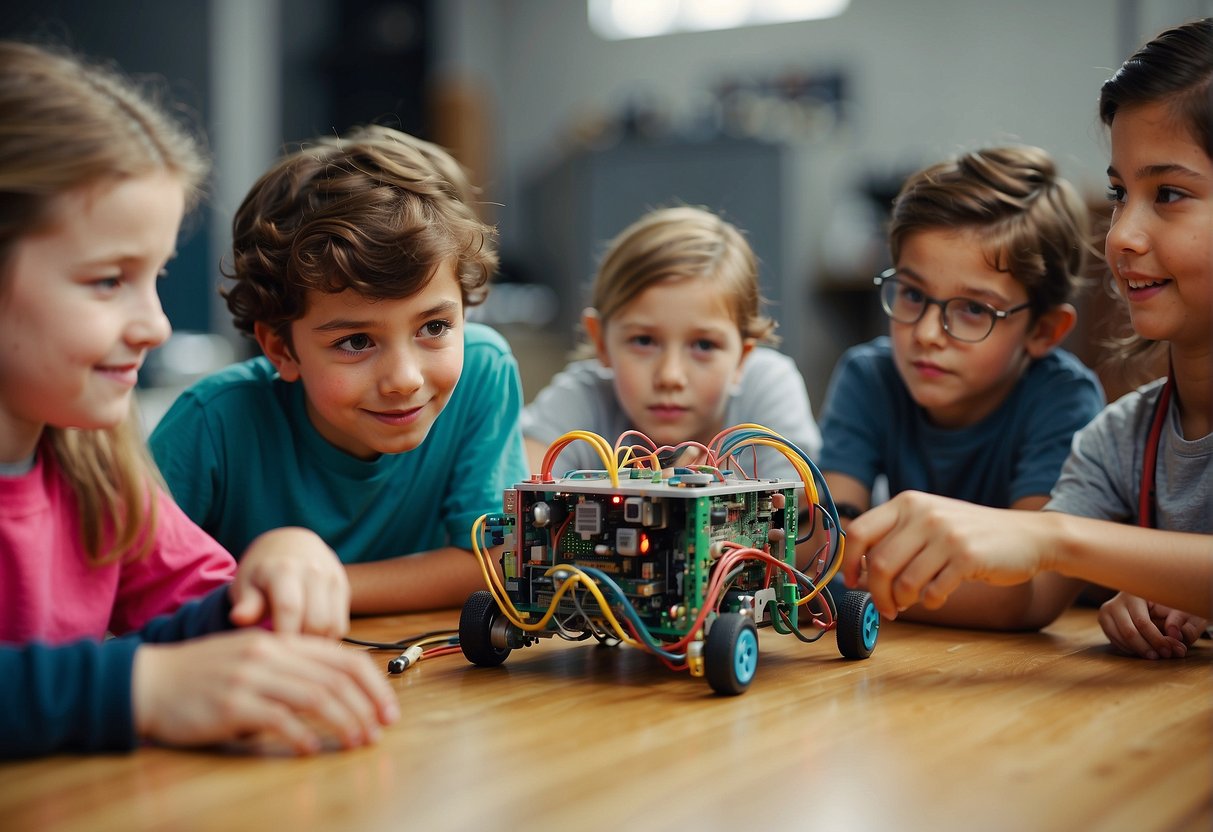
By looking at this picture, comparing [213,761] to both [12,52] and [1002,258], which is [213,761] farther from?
[1002,258]

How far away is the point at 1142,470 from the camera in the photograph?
1360mm

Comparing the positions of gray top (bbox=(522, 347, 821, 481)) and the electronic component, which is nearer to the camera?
the electronic component

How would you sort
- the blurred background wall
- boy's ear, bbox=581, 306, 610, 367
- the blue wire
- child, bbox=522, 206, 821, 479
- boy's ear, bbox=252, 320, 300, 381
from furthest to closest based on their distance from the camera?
1. the blurred background wall
2. boy's ear, bbox=581, 306, 610, 367
3. child, bbox=522, 206, 821, 479
4. boy's ear, bbox=252, 320, 300, 381
5. the blue wire

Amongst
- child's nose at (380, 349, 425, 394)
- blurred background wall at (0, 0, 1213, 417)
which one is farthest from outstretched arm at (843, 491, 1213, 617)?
blurred background wall at (0, 0, 1213, 417)

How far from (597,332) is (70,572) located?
3.35ft

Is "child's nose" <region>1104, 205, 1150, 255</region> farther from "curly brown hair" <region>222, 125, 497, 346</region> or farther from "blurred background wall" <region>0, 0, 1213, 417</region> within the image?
"blurred background wall" <region>0, 0, 1213, 417</region>

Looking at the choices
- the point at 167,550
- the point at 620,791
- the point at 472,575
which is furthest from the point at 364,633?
the point at 620,791

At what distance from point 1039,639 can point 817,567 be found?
0.93ft

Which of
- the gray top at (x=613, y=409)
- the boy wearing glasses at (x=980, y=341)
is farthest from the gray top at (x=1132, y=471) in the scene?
the gray top at (x=613, y=409)

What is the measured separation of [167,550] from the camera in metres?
1.07

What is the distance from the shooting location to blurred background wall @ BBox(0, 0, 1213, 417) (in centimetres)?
473

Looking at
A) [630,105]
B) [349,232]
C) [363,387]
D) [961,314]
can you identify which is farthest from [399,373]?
[630,105]

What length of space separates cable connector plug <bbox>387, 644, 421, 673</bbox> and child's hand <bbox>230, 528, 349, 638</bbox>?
193mm

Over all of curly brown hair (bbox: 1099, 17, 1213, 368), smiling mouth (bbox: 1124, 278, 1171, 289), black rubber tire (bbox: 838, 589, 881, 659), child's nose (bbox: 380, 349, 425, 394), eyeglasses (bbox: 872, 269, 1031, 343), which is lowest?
black rubber tire (bbox: 838, 589, 881, 659)
